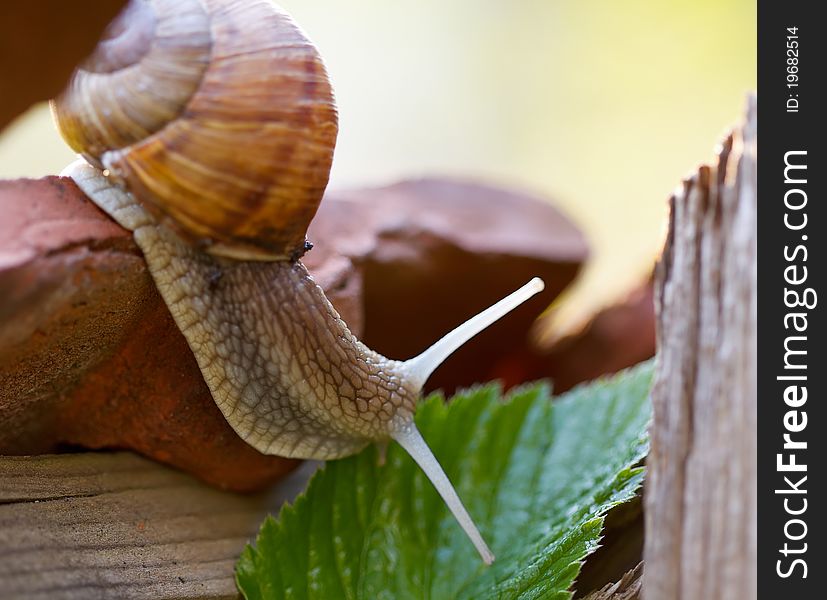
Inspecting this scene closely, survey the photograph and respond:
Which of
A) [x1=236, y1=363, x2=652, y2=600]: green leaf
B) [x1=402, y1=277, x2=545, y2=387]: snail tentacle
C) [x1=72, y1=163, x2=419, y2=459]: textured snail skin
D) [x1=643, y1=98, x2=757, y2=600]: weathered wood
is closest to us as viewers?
[x1=643, y1=98, x2=757, y2=600]: weathered wood

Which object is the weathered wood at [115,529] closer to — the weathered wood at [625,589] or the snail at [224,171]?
the snail at [224,171]

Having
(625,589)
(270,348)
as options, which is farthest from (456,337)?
(625,589)

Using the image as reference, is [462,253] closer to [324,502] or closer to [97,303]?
[324,502]

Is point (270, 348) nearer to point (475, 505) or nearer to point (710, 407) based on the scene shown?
point (475, 505)

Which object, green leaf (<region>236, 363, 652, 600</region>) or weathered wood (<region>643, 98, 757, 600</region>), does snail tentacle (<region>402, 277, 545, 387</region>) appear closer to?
green leaf (<region>236, 363, 652, 600</region>)

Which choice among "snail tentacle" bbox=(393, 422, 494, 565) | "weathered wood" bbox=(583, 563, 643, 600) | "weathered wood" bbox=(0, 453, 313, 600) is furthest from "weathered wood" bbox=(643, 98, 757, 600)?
"weathered wood" bbox=(0, 453, 313, 600)
